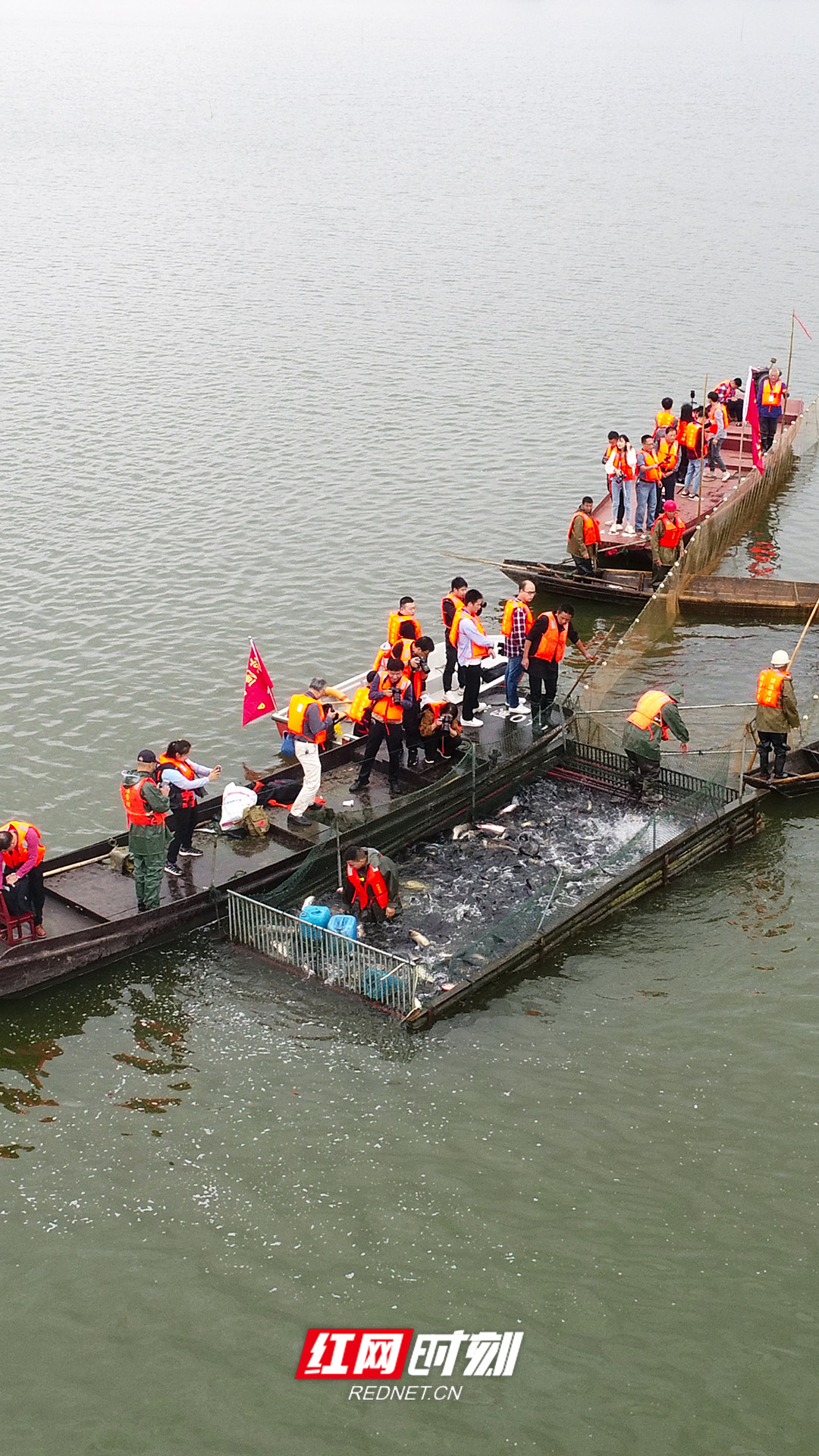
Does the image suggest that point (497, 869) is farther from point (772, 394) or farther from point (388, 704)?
point (772, 394)

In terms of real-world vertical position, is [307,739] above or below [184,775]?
above

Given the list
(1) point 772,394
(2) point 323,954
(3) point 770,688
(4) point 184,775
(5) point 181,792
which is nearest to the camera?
(2) point 323,954

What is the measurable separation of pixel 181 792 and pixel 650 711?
6.93m

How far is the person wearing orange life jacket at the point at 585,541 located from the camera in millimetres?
29438

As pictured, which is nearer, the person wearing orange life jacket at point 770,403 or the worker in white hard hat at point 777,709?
the worker in white hard hat at point 777,709

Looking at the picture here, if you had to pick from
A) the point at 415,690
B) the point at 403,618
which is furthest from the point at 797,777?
the point at 403,618

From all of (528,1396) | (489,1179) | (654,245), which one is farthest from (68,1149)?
(654,245)

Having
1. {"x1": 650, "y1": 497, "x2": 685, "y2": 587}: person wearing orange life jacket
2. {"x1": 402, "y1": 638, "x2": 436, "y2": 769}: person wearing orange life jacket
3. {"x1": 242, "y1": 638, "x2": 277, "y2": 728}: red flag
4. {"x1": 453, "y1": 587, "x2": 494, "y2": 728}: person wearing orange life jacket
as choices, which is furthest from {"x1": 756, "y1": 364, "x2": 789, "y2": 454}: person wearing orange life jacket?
{"x1": 242, "y1": 638, "x2": 277, "y2": 728}: red flag

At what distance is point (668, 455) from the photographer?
102 ft

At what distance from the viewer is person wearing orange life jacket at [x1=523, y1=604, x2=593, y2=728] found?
2214 centimetres

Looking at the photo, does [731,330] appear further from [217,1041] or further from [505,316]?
[217,1041]

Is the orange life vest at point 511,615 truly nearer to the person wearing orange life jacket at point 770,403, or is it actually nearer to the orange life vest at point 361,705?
the orange life vest at point 361,705

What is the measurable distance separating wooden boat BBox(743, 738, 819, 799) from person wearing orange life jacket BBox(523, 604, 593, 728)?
3.23 meters

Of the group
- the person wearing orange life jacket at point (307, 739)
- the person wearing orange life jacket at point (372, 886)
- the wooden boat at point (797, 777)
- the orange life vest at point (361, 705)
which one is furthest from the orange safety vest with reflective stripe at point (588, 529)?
the person wearing orange life jacket at point (372, 886)
